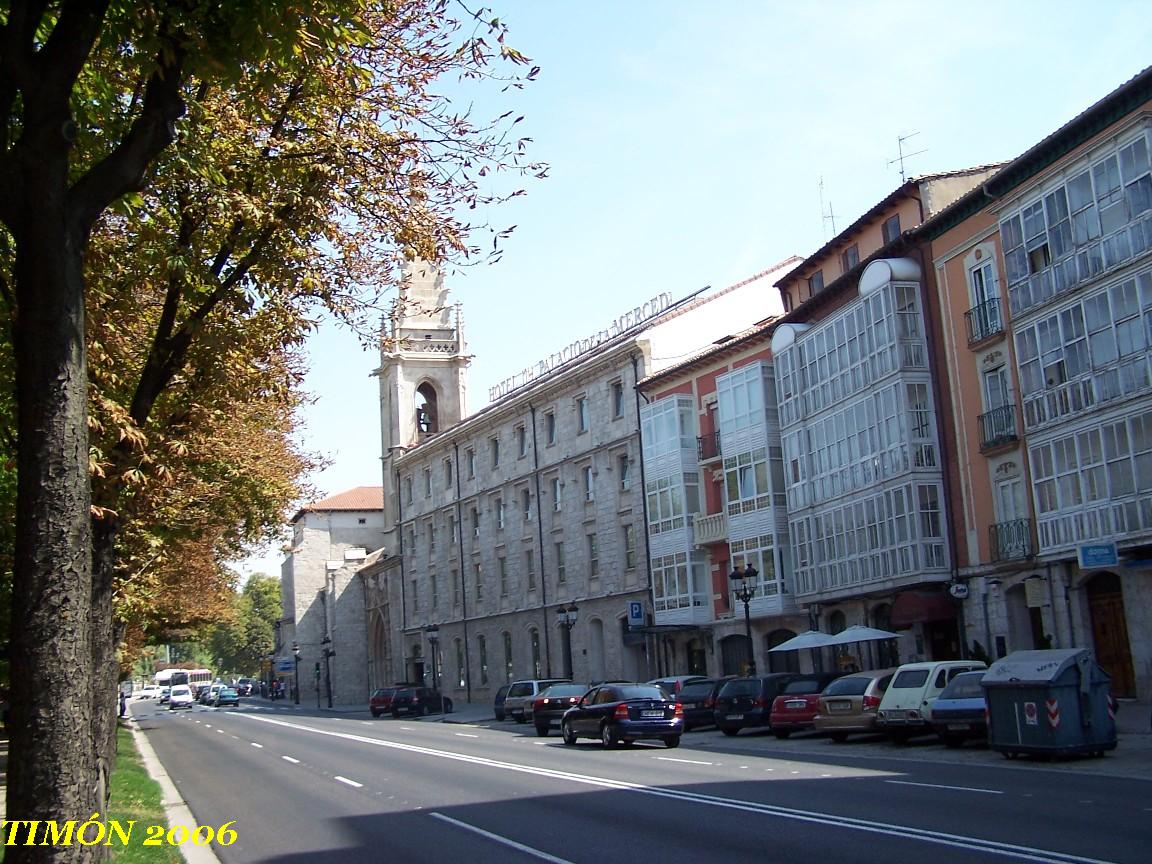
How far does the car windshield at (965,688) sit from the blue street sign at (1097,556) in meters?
4.94

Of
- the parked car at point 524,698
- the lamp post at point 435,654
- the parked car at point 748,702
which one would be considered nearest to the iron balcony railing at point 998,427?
the parked car at point 748,702

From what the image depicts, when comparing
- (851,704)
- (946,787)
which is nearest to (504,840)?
(946,787)

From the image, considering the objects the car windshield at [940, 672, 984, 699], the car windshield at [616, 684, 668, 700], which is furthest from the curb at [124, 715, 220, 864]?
the car windshield at [940, 672, 984, 699]

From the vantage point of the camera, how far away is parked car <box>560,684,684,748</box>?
86.5 feet

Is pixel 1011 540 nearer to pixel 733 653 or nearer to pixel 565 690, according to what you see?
pixel 565 690

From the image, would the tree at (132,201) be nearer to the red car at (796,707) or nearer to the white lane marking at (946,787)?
the white lane marking at (946,787)

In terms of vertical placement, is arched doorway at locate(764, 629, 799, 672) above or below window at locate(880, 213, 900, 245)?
below

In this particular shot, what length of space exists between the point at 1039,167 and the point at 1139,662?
1148 cm

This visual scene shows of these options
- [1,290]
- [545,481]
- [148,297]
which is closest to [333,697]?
[545,481]

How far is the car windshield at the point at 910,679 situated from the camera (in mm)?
23719

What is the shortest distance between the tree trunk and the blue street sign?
22.9 metres

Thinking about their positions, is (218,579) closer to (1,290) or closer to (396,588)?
(1,290)

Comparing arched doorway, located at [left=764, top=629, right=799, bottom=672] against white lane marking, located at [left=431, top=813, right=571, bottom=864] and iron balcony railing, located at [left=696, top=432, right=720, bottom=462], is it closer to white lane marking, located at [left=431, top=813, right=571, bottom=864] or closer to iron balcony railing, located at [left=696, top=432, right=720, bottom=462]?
iron balcony railing, located at [left=696, top=432, right=720, bottom=462]

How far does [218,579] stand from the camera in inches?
1619
